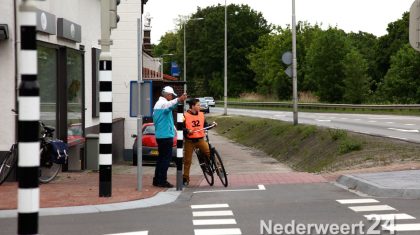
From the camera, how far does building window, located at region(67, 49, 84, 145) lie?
55.8 feet

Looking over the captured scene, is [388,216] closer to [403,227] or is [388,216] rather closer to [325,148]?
[403,227]

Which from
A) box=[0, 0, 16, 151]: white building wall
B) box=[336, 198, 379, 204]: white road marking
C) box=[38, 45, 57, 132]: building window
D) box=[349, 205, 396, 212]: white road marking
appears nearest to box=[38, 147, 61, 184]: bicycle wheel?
box=[0, 0, 16, 151]: white building wall

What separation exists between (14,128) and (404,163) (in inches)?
324

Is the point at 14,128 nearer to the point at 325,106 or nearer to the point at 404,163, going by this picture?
the point at 404,163

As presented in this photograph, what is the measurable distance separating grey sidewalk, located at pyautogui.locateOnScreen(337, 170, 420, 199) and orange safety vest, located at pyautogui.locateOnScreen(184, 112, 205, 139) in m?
2.76

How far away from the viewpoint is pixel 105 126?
36.6ft

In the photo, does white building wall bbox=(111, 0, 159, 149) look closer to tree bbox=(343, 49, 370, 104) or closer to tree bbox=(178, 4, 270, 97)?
tree bbox=(343, 49, 370, 104)

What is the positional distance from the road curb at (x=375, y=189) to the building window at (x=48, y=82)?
636 centimetres

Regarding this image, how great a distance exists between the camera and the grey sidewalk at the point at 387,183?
10.5 metres

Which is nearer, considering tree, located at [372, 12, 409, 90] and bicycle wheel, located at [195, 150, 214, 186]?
bicycle wheel, located at [195, 150, 214, 186]

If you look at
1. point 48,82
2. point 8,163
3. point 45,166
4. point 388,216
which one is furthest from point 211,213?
point 48,82

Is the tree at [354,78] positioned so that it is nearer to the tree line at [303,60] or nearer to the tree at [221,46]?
the tree line at [303,60]

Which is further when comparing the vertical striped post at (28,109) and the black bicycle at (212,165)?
the black bicycle at (212,165)

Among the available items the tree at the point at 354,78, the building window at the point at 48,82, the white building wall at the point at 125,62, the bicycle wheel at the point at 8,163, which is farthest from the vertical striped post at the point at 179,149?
the tree at the point at 354,78
